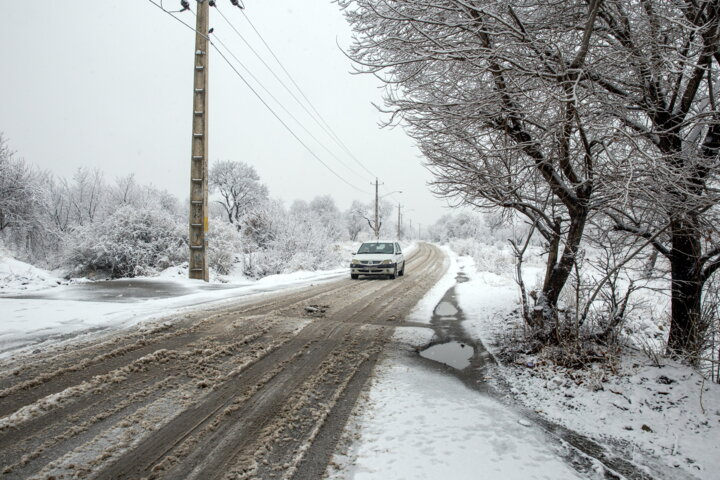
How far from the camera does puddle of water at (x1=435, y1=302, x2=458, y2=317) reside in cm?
830

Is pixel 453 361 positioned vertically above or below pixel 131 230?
below

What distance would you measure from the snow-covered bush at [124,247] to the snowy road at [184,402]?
1022cm

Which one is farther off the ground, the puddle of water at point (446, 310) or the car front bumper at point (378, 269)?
the car front bumper at point (378, 269)

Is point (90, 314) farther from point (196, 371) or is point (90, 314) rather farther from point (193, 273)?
point (193, 273)

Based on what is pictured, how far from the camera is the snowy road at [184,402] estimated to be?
240 cm

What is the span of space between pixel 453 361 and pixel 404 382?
1278 mm

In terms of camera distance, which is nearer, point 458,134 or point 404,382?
point 404,382

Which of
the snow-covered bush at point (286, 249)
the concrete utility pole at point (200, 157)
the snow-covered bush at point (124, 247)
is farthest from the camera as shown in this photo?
the snow-covered bush at point (286, 249)

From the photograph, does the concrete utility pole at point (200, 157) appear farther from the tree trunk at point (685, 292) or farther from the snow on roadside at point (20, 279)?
the tree trunk at point (685, 292)

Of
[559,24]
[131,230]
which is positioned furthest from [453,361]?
[131,230]

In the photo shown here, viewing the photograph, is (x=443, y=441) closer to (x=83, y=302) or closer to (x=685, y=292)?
(x=685, y=292)

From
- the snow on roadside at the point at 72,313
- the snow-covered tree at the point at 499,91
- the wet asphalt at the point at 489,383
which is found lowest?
the wet asphalt at the point at 489,383

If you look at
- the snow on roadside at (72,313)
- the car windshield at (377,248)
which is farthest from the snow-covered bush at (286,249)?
the snow on roadside at (72,313)

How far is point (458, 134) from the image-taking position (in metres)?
4.57
